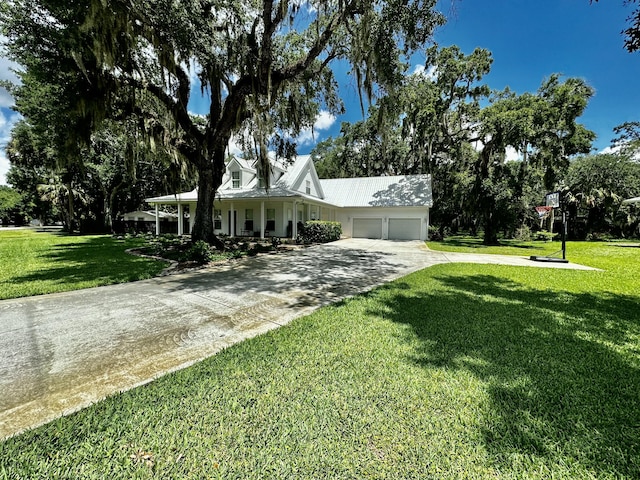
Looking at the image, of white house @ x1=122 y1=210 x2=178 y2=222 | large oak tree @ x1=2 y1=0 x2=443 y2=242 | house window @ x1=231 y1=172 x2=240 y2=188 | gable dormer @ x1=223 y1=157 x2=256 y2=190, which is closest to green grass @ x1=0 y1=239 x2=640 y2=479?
large oak tree @ x1=2 y1=0 x2=443 y2=242

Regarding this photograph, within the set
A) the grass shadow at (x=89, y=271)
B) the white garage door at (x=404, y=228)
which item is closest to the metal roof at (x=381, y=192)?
the white garage door at (x=404, y=228)

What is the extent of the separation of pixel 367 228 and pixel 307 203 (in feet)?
23.1

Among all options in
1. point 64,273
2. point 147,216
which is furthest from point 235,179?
point 147,216

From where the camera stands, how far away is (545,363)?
2.93m

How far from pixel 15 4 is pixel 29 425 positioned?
10622mm

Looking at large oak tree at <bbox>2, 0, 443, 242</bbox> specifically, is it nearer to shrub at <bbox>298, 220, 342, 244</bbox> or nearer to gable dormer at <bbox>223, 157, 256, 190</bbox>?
shrub at <bbox>298, 220, 342, 244</bbox>

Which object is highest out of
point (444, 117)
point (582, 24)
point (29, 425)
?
point (444, 117)

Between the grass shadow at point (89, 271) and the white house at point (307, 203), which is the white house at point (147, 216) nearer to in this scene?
the white house at point (307, 203)

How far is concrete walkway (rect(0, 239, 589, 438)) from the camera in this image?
7.91 ft

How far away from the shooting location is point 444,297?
5461mm

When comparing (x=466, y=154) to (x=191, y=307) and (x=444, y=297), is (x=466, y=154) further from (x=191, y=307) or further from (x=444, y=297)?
(x=191, y=307)

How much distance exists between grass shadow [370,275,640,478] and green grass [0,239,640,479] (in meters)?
0.01

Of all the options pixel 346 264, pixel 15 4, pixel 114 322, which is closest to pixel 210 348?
pixel 114 322

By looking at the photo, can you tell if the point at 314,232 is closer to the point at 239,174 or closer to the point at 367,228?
the point at 239,174
